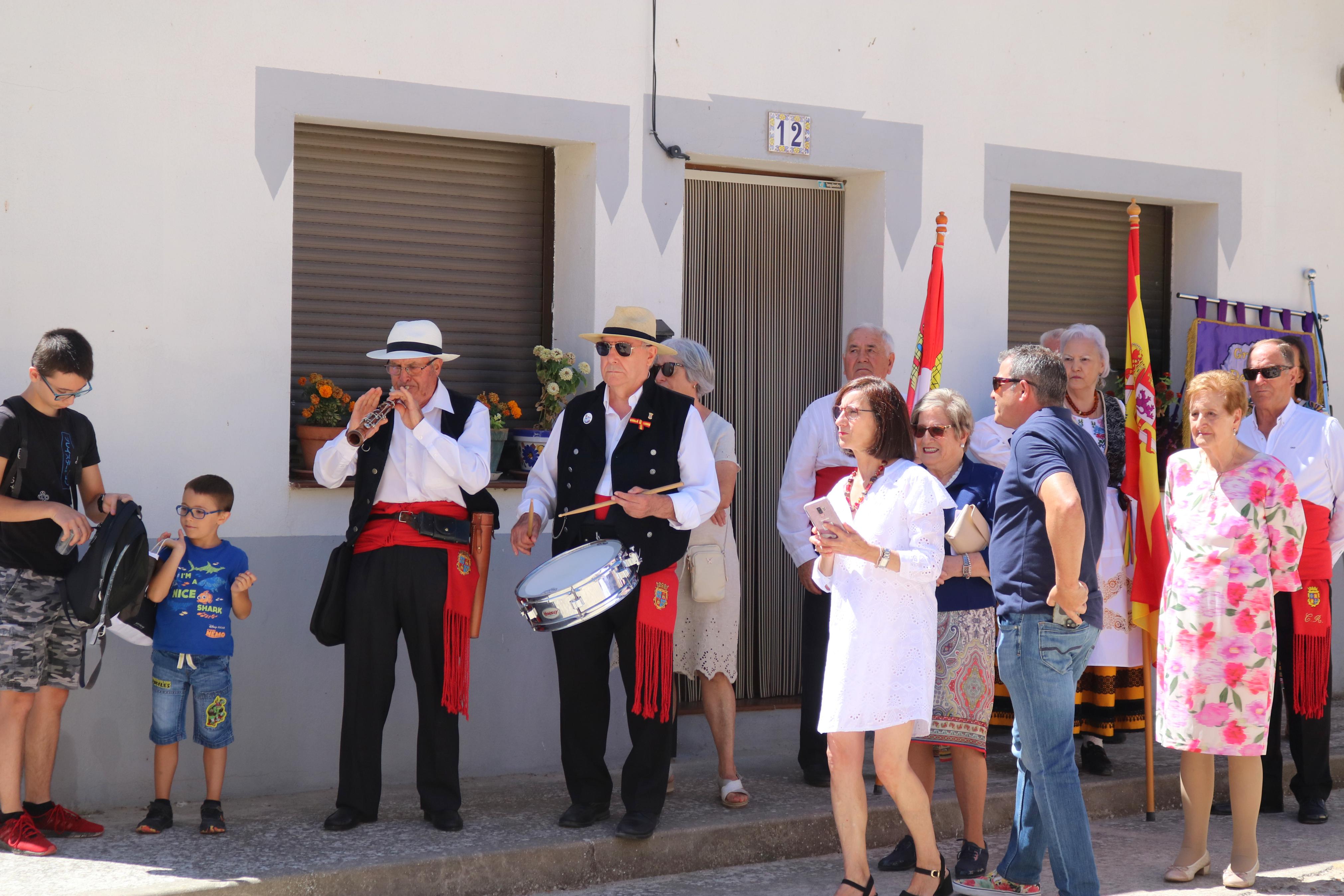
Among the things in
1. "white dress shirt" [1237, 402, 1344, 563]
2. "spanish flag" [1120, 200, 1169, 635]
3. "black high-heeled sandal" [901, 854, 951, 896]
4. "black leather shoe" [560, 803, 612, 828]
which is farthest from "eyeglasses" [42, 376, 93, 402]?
"white dress shirt" [1237, 402, 1344, 563]

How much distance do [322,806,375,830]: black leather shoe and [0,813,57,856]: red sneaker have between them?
918 mm

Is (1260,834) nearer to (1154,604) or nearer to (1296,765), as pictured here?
(1296,765)

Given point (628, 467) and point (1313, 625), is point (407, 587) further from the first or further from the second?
point (1313, 625)

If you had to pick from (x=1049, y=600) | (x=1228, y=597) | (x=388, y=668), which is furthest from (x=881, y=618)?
(x=388, y=668)

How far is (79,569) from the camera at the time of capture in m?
4.58

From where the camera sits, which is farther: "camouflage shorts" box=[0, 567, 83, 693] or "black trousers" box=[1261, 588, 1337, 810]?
"black trousers" box=[1261, 588, 1337, 810]

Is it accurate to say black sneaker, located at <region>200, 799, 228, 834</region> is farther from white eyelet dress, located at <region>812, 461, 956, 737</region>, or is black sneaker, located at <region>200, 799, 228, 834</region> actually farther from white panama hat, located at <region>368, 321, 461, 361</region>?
white eyelet dress, located at <region>812, 461, 956, 737</region>

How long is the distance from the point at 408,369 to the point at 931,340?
2.64m

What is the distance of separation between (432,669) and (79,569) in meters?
1.28

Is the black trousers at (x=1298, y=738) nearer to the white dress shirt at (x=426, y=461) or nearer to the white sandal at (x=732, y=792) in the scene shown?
the white sandal at (x=732, y=792)

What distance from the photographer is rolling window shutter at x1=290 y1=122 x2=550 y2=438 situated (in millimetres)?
5902

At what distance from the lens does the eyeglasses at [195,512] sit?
193 inches

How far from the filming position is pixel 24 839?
15.1 feet

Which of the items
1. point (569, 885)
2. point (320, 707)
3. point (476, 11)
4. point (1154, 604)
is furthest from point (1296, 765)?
point (476, 11)
